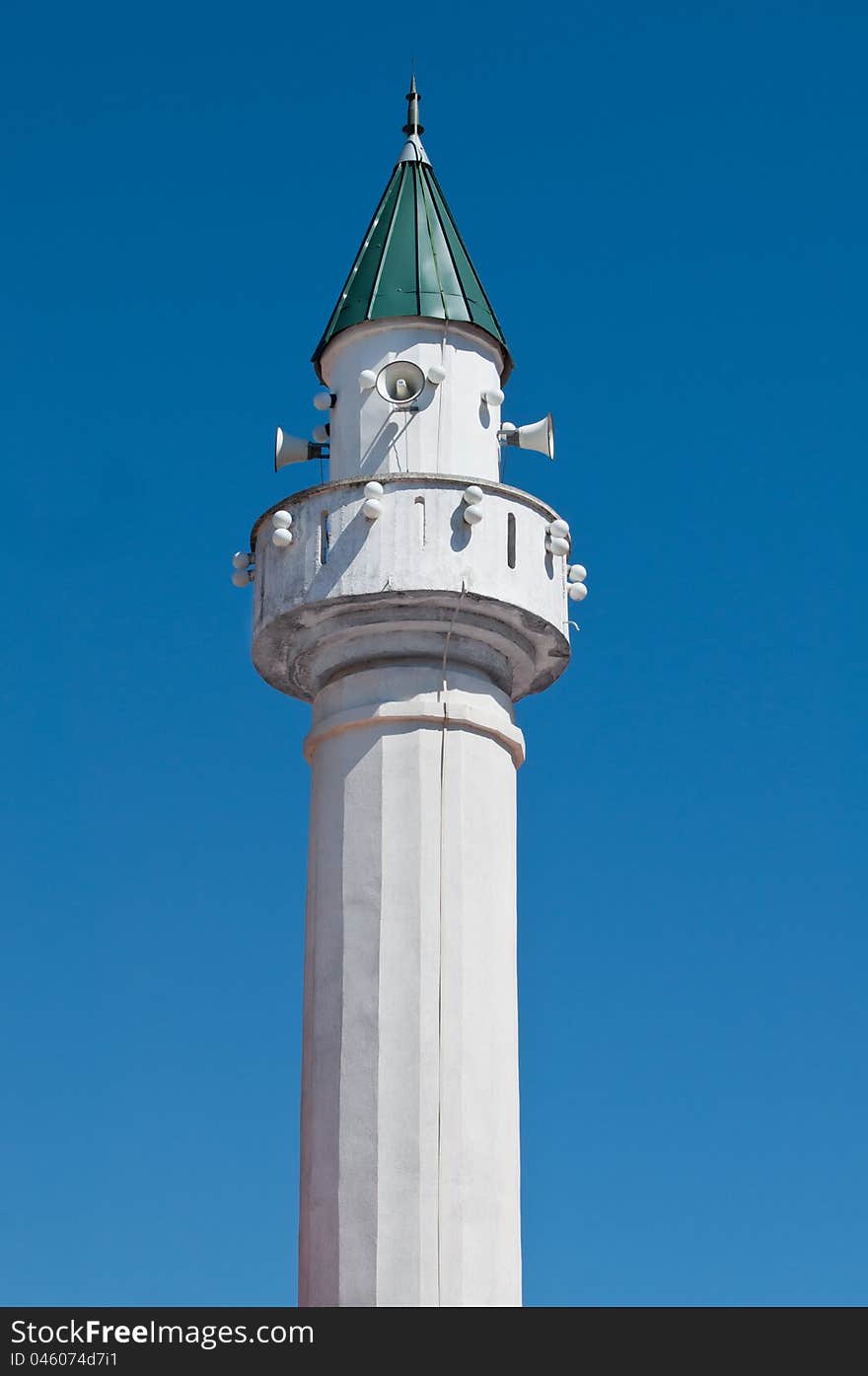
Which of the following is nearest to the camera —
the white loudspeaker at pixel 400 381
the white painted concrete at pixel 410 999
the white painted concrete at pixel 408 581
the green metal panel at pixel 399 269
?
the white painted concrete at pixel 410 999

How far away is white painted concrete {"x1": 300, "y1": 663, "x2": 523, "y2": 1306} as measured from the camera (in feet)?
87.0

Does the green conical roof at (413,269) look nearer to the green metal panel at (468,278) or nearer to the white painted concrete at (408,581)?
the green metal panel at (468,278)

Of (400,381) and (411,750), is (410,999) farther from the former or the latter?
(400,381)

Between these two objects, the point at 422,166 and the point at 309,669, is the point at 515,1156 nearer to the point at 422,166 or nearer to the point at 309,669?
the point at 309,669

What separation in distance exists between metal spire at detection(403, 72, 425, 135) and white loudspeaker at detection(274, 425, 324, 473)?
15.4 ft

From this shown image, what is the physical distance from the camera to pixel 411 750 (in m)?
28.5

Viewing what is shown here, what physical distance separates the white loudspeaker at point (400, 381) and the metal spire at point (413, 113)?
4.20 metres

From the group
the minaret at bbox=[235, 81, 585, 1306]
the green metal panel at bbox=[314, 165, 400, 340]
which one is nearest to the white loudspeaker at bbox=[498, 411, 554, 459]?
the minaret at bbox=[235, 81, 585, 1306]

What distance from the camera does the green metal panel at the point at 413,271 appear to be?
101 ft

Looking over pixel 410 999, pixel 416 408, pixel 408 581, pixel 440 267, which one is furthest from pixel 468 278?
pixel 410 999

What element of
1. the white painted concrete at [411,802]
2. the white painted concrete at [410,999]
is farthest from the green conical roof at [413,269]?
the white painted concrete at [410,999]

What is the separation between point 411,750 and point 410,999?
9.40 ft
